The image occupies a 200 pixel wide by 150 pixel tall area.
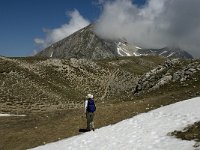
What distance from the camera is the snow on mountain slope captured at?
24.5 meters

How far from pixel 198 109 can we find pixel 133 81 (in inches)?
4109

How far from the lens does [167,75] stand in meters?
53.0

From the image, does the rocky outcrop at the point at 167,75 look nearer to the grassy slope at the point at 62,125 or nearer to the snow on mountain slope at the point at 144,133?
the grassy slope at the point at 62,125

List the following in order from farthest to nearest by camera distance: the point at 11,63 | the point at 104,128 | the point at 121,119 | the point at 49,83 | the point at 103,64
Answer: the point at 103,64 < the point at 11,63 < the point at 49,83 < the point at 121,119 < the point at 104,128

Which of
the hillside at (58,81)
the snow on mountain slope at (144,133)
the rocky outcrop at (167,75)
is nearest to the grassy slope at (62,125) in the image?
the snow on mountain slope at (144,133)

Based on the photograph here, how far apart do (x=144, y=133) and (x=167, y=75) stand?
26515 millimetres

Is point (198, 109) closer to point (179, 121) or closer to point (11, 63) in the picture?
point (179, 121)

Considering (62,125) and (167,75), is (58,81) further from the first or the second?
(62,125)

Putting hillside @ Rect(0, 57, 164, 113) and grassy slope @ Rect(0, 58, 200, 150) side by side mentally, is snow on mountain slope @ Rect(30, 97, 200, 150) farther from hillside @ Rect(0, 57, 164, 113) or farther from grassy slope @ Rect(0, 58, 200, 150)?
hillside @ Rect(0, 57, 164, 113)

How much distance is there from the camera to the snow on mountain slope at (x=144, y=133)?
80.3 feet

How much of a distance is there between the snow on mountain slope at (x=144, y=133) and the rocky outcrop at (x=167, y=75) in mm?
15978

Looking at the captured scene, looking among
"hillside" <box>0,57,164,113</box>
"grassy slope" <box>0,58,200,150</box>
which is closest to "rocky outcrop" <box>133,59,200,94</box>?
"grassy slope" <box>0,58,200,150</box>

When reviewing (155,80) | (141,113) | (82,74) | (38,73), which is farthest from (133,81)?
(141,113)

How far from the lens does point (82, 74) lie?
128 meters
